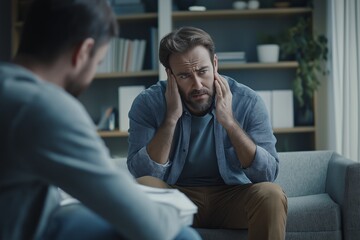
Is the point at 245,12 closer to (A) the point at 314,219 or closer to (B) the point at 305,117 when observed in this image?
(B) the point at 305,117

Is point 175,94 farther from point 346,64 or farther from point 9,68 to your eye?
point 346,64

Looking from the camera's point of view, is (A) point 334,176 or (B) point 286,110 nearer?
(A) point 334,176

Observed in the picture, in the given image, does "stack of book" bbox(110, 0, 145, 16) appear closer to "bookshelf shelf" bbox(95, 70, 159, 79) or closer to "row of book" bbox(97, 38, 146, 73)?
"row of book" bbox(97, 38, 146, 73)

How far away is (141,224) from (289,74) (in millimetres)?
3496

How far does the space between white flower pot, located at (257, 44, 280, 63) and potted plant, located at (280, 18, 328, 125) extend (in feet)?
0.18

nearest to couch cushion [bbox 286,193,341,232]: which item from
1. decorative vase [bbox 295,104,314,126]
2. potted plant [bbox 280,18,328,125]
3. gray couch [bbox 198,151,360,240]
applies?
gray couch [bbox 198,151,360,240]

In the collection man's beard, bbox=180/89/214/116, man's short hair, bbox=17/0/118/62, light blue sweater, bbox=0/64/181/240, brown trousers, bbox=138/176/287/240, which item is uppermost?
man's short hair, bbox=17/0/118/62

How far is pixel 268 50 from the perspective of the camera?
4.05m

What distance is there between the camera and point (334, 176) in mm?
2697

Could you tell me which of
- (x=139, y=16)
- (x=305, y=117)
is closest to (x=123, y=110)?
(x=139, y=16)

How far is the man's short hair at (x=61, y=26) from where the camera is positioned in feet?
3.16

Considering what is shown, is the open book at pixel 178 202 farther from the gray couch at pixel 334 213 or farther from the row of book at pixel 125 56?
the row of book at pixel 125 56

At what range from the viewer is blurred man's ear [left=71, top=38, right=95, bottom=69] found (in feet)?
3.20

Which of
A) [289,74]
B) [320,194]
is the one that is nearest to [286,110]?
[289,74]
